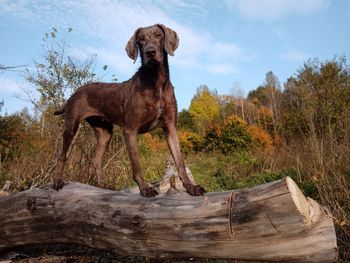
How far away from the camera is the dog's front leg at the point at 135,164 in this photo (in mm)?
3879

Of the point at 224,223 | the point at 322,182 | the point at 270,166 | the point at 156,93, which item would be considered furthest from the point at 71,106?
the point at 270,166

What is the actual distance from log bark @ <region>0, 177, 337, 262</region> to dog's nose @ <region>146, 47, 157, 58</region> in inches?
62.9

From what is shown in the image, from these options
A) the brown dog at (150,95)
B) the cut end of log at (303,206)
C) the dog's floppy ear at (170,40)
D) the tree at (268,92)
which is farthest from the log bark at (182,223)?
the tree at (268,92)

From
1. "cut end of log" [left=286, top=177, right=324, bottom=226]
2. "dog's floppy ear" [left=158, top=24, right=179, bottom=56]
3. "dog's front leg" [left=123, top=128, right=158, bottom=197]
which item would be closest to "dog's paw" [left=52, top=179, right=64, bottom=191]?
"dog's front leg" [left=123, top=128, right=158, bottom=197]

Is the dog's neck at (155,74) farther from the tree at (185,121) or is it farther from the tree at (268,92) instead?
the tree at (268,92)

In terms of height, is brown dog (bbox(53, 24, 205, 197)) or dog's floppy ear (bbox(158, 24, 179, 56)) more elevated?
dog's floppy ear (bbox(158, 24, 179, 56))

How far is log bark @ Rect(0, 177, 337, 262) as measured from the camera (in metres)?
2.81

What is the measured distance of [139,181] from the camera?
4211 millimetres

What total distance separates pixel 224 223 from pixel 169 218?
1.73 feet

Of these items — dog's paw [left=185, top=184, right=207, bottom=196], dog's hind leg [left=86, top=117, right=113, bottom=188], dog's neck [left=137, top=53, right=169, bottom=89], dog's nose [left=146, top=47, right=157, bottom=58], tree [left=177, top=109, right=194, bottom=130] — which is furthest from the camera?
tree [left=177, top=109, right=194, bottom=130]

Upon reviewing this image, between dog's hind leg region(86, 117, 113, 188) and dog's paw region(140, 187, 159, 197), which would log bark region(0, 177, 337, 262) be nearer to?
dog's paw region(140, 187, 159, 197)

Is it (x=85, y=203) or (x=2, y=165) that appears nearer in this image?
(x=85, y=203)

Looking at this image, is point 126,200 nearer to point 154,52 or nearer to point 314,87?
point 154,52

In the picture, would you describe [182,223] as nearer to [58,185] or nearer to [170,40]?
[58,185]
